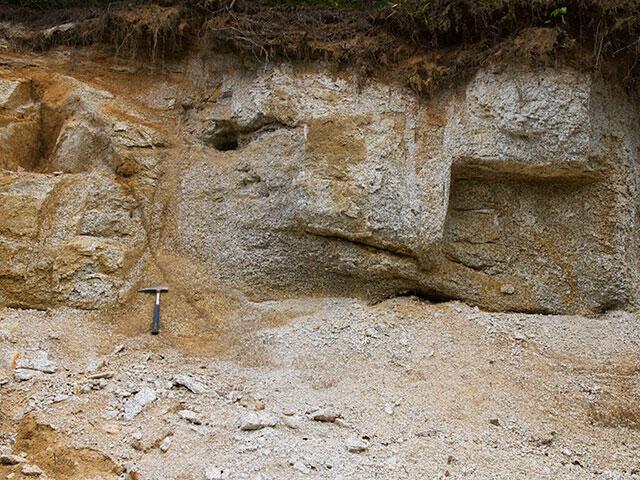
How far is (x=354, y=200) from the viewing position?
574 centimetres

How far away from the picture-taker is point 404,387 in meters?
4.87

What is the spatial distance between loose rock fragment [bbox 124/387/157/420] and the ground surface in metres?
0.01

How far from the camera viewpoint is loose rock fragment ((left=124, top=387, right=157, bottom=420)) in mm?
4340

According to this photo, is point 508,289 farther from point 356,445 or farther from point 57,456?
point 57,456

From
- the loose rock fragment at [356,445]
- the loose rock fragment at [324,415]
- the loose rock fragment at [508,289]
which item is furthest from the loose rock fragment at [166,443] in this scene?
the loose rock fragment at [508,289]

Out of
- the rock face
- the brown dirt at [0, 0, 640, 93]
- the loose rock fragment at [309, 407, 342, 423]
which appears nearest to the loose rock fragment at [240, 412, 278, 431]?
the loose rock fragment at [309, 407, 342, 423]

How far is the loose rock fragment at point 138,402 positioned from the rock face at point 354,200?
1.38 meters

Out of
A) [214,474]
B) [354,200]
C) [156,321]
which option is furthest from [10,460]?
[354,200]

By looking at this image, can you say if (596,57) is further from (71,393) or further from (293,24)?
(71,393)

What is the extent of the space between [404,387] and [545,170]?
2.37m

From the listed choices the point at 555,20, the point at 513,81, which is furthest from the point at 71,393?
the point at 555,20

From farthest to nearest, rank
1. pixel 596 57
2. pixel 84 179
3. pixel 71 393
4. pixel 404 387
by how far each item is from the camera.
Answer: pixel 84 179
pixel 596 57
pixel 404 387
pixel 71 393

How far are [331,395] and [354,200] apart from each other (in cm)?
177

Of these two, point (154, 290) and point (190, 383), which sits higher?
point (154, 290)
